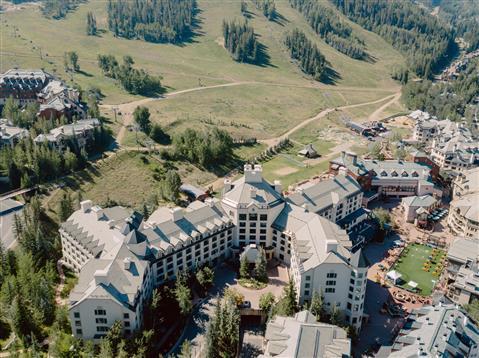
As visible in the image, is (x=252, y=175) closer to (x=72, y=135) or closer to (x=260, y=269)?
(x=260, y=269)

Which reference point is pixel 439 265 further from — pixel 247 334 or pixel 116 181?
pixel 116 181

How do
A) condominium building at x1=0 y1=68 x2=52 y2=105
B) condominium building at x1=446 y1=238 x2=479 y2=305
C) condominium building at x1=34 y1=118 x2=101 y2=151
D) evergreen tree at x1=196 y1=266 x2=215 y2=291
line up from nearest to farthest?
evergreen tree at x1=196 y1=266 x2=215 y2=291 < condominium building at x1=446 y1=238 x2=479 y2=305 < condominium building at x1=34 y1=118 x2=101 y2=151 < condominium building at x1=0 y1=68 x2=52 y2=105

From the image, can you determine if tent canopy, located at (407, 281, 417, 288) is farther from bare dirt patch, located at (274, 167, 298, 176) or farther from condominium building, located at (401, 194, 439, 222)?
bare dirt patch, located at (274, 167, 298, 176)

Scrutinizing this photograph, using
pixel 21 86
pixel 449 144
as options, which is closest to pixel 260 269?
pixel 449 144

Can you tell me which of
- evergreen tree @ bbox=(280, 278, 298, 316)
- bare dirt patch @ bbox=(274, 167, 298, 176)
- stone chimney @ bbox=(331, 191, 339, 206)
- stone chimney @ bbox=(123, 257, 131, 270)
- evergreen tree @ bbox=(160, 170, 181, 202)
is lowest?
bare dirt patch @ bbox=(274, 167, 298, 176)

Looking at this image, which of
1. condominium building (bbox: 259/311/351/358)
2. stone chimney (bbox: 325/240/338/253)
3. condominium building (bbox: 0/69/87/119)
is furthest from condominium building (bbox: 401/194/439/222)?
condominium building (bbox: 0/69/87/119)

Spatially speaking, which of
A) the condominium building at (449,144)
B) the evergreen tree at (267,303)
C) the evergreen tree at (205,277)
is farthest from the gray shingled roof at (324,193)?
the condominium building at (449,144)
